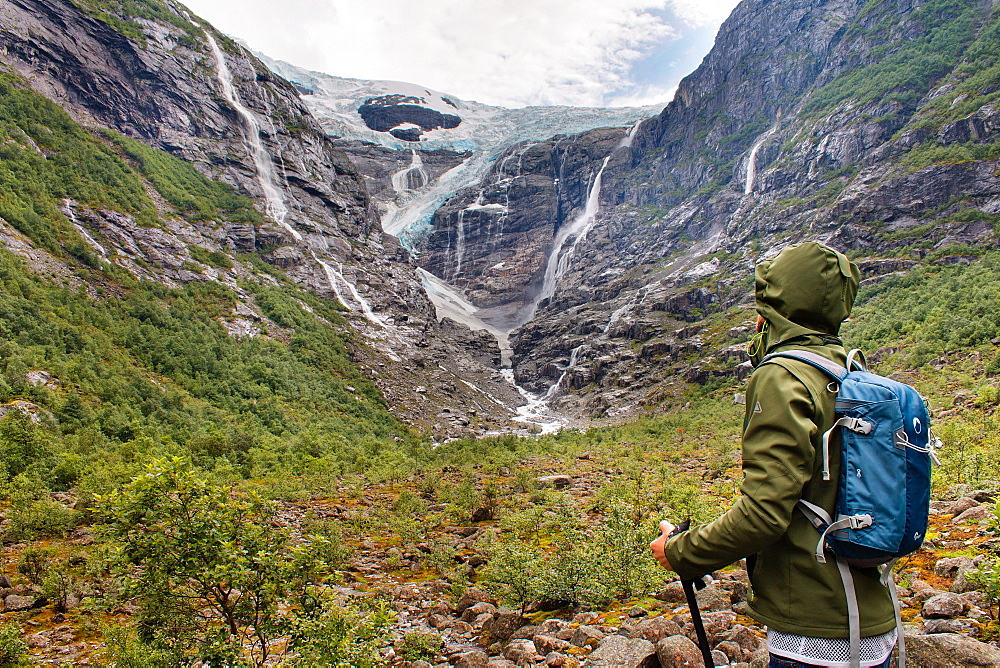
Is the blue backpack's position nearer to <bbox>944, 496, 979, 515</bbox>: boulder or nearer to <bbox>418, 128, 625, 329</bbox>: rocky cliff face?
<bbox>944, 496, 979, 515</bbox>: boulder

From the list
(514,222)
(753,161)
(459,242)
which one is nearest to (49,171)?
(459,242)

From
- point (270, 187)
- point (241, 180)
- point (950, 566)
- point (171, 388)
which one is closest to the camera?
point (950, 566)

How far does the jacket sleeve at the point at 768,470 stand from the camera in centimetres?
186

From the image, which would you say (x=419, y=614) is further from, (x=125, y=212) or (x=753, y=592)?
(x=125, y=212)

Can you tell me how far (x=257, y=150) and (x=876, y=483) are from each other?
70134 mm

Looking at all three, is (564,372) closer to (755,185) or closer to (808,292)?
(755,185)

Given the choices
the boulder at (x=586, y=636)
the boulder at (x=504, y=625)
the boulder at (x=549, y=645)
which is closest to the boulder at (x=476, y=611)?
the boulder at (x=504, y=625)

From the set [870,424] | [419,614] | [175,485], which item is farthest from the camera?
[419,614]

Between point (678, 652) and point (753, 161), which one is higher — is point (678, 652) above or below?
below

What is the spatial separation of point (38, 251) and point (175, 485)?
103 ft

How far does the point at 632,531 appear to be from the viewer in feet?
20.8

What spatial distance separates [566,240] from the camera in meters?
106

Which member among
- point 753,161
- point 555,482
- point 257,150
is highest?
point 257,150

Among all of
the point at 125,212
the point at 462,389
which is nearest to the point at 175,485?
the point at 125,212
